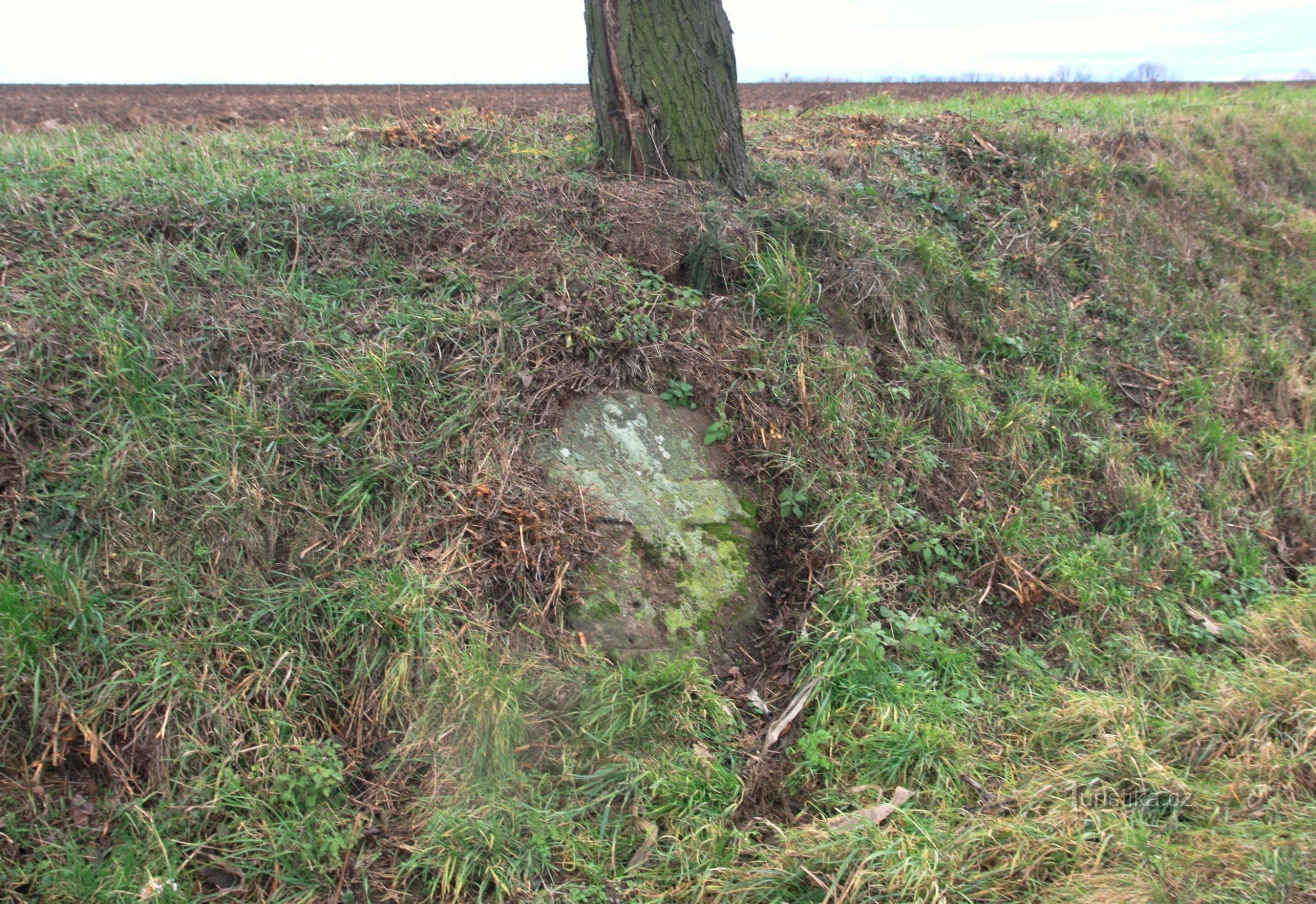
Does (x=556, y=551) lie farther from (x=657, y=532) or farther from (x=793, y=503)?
(x=793, y=503)

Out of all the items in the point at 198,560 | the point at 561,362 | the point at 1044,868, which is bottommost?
the point at 1044,868

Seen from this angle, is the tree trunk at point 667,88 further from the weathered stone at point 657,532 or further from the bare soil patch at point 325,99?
the weathered stone at point 657,532

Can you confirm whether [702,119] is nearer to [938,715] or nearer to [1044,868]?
[938,715]

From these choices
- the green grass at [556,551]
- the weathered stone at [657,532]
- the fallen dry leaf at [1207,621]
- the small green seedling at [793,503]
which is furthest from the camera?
the fallen dry leaf at [1207,621]

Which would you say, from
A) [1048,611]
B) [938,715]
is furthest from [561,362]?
[1048,611]

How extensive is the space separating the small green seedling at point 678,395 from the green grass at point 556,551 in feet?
0.24

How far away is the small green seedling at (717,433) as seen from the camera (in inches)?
167

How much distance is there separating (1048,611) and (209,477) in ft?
12.5

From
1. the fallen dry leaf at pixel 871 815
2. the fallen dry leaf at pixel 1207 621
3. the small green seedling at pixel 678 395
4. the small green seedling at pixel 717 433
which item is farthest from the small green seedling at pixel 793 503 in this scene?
the fallen dry leaf at pixel 1207 621

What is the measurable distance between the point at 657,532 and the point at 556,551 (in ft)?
1.66

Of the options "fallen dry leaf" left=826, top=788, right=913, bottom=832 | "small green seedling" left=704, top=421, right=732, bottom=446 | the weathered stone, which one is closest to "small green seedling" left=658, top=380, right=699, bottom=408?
the weathered stone

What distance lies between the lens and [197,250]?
4129 mm

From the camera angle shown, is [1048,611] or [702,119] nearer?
[1048,611]

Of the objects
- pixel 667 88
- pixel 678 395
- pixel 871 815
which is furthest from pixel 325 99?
pixel 871 815
